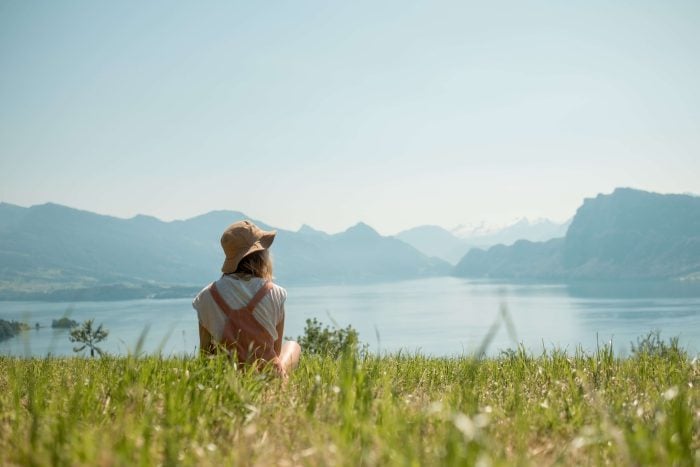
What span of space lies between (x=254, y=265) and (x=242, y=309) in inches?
20.4

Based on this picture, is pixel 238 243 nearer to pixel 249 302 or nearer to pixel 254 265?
pixel 254 265

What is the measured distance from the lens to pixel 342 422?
8.71 ft

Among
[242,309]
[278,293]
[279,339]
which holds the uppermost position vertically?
[278,293]

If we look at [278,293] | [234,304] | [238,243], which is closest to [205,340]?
[234,304]

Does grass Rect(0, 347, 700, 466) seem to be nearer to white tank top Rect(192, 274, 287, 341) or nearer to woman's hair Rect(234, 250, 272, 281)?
white tank top Rect(192, 274, 287, 341)

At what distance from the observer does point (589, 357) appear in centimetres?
519

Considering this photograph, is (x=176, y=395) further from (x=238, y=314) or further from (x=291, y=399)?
(x=238, y=314)

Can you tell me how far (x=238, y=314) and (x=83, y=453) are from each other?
3.37 meters

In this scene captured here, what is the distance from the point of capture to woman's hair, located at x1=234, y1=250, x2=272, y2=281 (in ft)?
18.5

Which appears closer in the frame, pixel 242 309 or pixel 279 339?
pixel 242 309

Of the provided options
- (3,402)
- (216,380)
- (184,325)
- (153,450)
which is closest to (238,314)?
(216,380)

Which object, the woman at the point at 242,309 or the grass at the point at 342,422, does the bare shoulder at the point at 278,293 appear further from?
the grass at the point at 342,422

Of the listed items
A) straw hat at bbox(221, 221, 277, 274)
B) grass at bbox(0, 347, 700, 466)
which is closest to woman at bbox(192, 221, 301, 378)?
straw hat at bbox(221, 221, 277, 274)

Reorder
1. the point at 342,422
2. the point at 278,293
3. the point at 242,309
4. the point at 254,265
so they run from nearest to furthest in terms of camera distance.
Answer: the point at 342,422, the point at 242,309, the point at 278,293, the point at 254,265
